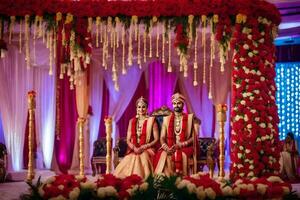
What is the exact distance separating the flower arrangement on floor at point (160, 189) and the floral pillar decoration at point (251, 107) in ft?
11.3

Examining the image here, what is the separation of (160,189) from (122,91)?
8.57 m

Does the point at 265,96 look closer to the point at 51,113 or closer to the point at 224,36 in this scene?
the point at 224,36

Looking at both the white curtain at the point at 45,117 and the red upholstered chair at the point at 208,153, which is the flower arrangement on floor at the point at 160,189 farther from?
the white curtain at the point at 45,117

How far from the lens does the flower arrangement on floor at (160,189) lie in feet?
15.7

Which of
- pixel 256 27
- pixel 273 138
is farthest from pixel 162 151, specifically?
pixel 256 27

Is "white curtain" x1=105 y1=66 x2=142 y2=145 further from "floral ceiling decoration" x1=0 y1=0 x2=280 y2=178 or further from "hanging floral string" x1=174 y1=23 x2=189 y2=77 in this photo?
"hanging floral string" x1=174 y1=23 x2=189 y2=77

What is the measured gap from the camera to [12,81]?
468 inches

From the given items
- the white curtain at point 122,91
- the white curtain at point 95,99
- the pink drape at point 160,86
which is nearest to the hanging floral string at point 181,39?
the white curtain at point 122,91

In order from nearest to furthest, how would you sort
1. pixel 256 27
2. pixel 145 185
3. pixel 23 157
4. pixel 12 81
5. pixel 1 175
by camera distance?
pixel 145 185, pixel 256 27, pixel 1 175, pixel 12 81, pixel 23 157

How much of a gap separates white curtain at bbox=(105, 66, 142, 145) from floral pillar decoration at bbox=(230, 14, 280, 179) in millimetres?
5038

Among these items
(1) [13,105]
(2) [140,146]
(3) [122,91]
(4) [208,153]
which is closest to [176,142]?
(2) [140,146]

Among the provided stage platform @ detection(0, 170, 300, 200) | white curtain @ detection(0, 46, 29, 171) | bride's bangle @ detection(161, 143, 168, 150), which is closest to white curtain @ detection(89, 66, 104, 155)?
stage platform @ detection(0, 170, 300, 200)

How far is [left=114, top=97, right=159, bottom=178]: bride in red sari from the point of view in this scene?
29.5 feet

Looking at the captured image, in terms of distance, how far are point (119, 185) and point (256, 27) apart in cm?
436
